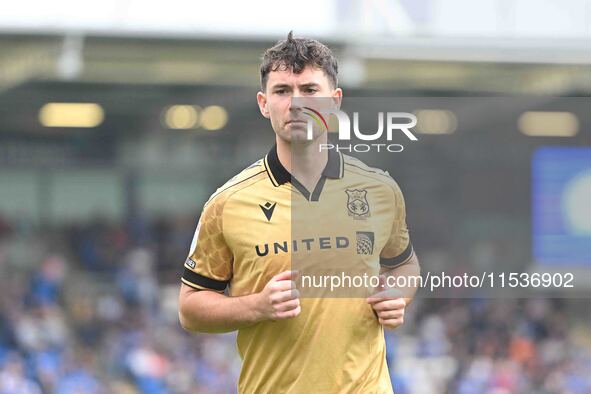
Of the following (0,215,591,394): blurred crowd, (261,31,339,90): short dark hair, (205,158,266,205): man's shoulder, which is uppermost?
(261,31,339,90): short dark hair

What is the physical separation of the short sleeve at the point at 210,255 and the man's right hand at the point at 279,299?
0.25m

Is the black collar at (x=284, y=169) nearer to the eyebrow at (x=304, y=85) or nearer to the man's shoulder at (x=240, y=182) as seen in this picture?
the man's shoulder at (x=240, y=182)

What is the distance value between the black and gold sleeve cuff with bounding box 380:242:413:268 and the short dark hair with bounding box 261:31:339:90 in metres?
0.56

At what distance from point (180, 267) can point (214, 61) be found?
3356 millimetres

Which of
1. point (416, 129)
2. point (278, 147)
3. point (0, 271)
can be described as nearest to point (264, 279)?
point (278, 147)

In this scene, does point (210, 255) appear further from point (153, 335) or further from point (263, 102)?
point (153, 335)

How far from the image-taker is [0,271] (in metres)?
16.4

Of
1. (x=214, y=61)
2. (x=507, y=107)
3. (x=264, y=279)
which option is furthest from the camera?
(x=214, y=61)

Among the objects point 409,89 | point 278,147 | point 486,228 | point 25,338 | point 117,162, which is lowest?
point 25,338

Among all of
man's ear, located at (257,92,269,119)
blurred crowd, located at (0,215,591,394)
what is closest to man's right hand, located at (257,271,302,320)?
man's ear, located at (257,92,269,119)

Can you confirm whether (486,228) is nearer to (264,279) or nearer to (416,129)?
(416,129)

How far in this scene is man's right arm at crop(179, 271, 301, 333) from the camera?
10.0 ft

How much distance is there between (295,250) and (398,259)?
371 mm

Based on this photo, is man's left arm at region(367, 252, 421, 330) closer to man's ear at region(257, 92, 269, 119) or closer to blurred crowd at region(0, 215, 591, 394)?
man's ear at region(257, 92, 269, 119)
